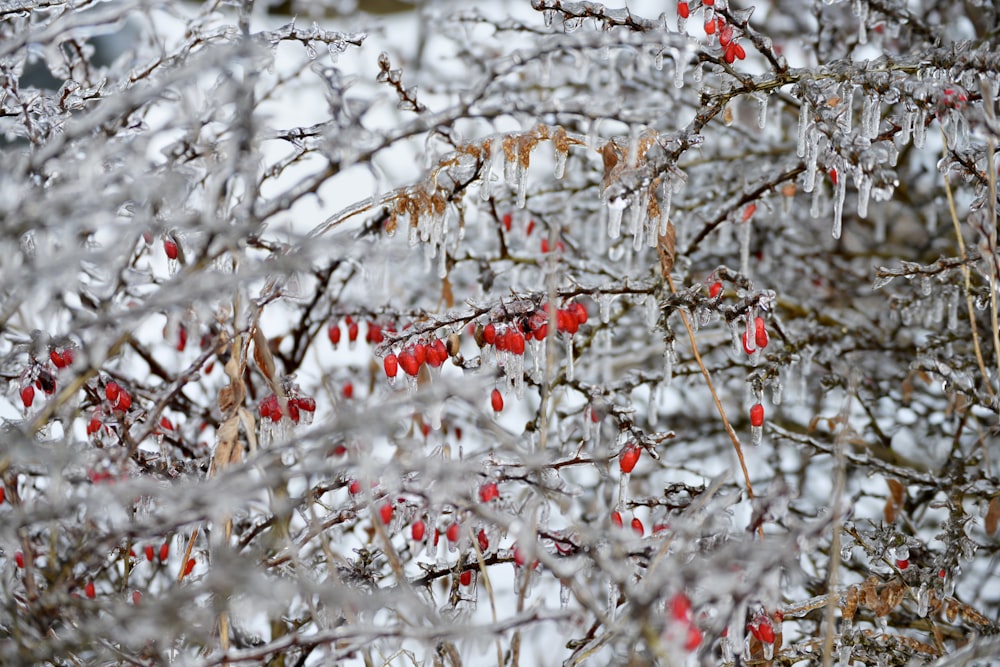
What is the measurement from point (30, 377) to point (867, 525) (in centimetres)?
177

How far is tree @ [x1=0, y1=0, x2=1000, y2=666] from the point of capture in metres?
1.33

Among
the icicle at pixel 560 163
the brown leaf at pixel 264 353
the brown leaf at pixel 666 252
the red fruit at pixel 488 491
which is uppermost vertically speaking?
the icicle at pixel 560 163

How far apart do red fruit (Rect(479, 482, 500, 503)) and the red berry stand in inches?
13.7

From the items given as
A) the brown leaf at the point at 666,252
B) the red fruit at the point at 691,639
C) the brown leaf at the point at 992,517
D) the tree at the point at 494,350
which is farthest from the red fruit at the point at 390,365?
the brown leaf at the point at 992,517

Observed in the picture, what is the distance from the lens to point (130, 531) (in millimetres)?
1288

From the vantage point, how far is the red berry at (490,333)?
6.33 feet

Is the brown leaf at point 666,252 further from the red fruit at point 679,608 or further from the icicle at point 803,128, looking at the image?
the red fruit at point 679,608

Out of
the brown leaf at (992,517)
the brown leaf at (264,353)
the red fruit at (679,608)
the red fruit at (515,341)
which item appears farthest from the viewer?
the brown leaf at (992,517)

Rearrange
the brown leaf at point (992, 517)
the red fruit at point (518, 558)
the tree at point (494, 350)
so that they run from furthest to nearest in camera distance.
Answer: the brown leaf at point (992, 517), the red fruit at point (518, 558), the tree at point (494, 350)

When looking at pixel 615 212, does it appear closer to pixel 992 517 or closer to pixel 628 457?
pixel 628 457

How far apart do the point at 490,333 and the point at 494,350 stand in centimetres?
7

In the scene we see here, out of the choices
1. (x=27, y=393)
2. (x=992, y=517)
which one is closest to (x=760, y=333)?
(x=992, y=517)

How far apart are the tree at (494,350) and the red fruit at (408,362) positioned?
35mm

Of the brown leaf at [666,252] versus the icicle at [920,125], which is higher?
the icicle at [920,125]
